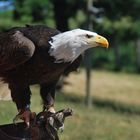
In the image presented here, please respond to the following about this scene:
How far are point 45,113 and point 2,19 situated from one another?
21.4 m

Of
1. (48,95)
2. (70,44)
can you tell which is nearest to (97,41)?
(70,44)

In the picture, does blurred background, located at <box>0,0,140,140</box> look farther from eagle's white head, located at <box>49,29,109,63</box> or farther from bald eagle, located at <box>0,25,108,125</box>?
eagle's white head, located at <box>49,29,109,63</box>

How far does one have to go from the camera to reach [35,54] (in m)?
5.53

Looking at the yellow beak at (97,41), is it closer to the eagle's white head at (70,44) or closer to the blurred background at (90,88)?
the eagle's white head at (70,44)

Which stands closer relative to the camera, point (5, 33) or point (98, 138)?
point (5, 33)

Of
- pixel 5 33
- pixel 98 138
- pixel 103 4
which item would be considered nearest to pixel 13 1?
pixel 103 4

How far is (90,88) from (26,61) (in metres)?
11.4

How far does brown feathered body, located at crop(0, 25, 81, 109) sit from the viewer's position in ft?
17.9

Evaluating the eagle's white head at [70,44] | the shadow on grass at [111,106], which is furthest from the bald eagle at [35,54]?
the shadow on grass at [111,106]

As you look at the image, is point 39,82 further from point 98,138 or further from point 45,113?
point 98,138

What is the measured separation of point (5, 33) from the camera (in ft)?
18.6

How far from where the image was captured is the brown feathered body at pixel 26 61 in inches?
215

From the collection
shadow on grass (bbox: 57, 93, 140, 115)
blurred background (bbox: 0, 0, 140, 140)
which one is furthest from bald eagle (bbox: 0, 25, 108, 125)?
shadow on grass (bbox: 57, 93, 140, 115)

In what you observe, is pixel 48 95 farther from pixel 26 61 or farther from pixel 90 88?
pixel 90 88
